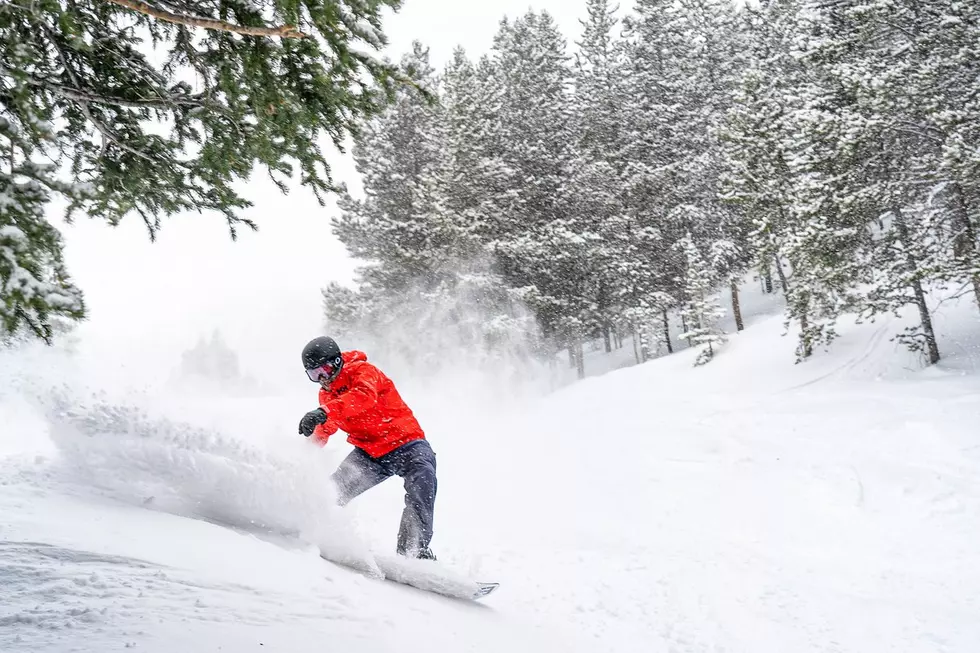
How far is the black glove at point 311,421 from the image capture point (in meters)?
4.75

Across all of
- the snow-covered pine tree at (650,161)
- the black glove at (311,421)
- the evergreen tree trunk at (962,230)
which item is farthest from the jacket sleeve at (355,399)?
the snow-covered pine tree at (650,161)

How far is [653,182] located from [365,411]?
24.2 metres

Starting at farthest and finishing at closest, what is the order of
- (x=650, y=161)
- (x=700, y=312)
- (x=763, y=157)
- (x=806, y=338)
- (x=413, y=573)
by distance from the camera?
1. (x=650, y=161)
2. (x=700, y=312)
3. (x=763, y=157)
4. (x=806, y=338)
5. (x=413, y=573)

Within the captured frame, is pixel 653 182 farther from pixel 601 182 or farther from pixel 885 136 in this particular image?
pixel 885 136

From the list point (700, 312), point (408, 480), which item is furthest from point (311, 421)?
point (700, 312)

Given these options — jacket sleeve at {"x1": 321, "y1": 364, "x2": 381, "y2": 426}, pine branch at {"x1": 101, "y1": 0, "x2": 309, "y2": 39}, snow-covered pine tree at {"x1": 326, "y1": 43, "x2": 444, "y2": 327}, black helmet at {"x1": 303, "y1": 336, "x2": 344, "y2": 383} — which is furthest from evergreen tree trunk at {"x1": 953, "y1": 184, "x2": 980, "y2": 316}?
snow-covered pine tree at {"x1": 326, "y1": 43, "x2": 444, "y2": 327}

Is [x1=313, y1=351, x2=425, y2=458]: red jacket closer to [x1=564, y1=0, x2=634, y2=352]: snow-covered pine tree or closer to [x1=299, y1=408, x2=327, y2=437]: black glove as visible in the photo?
[x1=299, y1=408, x2=327, y2=437]: black glove

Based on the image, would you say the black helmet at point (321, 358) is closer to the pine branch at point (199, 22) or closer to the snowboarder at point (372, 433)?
the snowboarder at point (372, 433)

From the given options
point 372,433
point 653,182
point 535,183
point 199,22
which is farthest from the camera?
point 653,182

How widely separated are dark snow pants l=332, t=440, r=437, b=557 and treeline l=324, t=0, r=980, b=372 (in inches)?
437

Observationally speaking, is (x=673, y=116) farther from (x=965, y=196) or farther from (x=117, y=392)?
(x=117, y=392)

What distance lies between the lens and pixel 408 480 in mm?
5316


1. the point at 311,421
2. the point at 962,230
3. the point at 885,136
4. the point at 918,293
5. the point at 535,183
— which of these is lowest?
the point at 311,421

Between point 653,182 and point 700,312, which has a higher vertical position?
point 653,182
